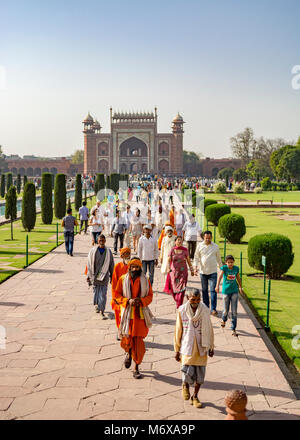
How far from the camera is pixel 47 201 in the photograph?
16578 mm

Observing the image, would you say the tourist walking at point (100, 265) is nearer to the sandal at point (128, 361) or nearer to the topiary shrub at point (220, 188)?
the sandal at point (128, 361)

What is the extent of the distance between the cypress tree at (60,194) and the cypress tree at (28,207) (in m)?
3.69

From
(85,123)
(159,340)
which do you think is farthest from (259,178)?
(159,340)

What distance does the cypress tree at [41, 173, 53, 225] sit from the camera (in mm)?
16617

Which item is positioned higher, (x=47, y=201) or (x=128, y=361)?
(x=47, y=201)

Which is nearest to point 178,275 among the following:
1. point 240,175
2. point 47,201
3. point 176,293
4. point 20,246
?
point 176,293

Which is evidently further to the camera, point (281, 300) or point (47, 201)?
point (47, 201)

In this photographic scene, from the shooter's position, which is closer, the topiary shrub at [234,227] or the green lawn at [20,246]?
the green lawn at [20,246]

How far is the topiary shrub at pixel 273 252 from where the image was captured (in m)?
8.01

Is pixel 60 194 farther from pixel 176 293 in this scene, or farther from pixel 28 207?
pixel 176 293

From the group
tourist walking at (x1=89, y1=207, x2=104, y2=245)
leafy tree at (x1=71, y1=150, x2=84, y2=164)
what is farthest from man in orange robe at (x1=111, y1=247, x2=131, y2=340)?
leafy tree at (x1=71, y1=150, x2=84, y2=164)

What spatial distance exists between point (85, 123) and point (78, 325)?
67703 mm

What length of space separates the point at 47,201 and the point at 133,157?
5275cm

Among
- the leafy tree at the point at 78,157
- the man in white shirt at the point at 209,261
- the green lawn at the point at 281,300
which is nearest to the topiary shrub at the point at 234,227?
the green lawn at the point at 281,300
